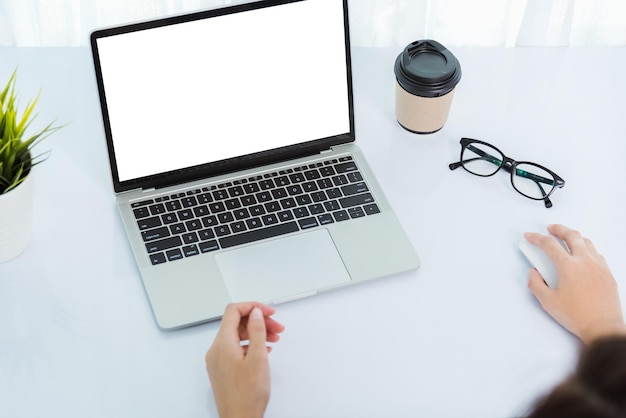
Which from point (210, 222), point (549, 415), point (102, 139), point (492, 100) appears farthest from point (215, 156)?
point (549, 415)

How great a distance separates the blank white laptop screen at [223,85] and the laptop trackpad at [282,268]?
0.51 feet

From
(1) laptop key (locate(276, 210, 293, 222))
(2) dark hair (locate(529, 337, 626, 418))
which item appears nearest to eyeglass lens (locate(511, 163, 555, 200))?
(1) laptop key (locate(276, 210, 293, 222))

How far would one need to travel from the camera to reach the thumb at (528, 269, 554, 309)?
3.67ft

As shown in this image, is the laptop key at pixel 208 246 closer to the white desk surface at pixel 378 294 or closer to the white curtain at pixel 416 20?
the white desk surface at pixel 378 294

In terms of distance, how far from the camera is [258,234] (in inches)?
46.3

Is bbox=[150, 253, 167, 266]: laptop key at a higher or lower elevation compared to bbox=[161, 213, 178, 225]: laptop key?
lower

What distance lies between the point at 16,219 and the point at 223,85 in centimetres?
32

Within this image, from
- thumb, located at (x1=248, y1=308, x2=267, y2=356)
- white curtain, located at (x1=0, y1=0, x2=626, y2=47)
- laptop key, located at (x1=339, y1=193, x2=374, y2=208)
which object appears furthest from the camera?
white curtain, located at (x1=0, y1=0, x2=626, y2=47)

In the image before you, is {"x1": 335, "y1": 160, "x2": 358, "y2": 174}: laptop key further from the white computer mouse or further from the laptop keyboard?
the white computer mouse

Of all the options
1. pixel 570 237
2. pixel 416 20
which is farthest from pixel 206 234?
pixel 416 20

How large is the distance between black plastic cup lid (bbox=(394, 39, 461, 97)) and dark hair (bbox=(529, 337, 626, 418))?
0.67 m

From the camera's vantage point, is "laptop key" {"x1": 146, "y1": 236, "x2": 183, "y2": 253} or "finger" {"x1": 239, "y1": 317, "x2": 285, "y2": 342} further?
"laptop key" {"x1": 146, "y1": 236, "x2": 183, "y2": 253}

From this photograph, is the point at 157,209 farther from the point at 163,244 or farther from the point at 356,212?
the point at 356,212

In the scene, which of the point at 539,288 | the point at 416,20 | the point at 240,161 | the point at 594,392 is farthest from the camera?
the point at 416,20
